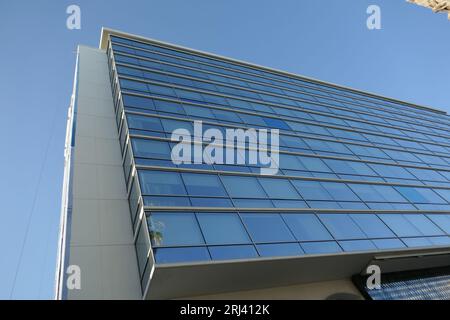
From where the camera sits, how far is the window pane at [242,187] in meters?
14.9

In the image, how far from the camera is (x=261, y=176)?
55.1 feet

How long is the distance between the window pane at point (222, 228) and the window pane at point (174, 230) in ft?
1.09

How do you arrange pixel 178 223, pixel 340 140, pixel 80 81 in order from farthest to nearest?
pixel 340 140 < pixel 80 81 < pixel 178 223

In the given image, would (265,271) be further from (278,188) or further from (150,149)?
(150,149)

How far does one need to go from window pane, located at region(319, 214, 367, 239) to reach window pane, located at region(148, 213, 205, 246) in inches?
247

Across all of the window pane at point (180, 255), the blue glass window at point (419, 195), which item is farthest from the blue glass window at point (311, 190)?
the window pane at point (180, 255)

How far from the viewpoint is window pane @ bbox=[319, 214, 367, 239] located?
48.8 feet

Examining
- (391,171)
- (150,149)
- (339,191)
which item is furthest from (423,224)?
(150,149)

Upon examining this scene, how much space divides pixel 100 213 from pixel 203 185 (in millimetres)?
4189

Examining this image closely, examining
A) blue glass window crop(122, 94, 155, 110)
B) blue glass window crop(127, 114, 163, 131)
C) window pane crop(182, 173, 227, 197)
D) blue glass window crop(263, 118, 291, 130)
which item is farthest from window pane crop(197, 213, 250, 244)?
blue glass window crop(263, 118, 291, 130)
